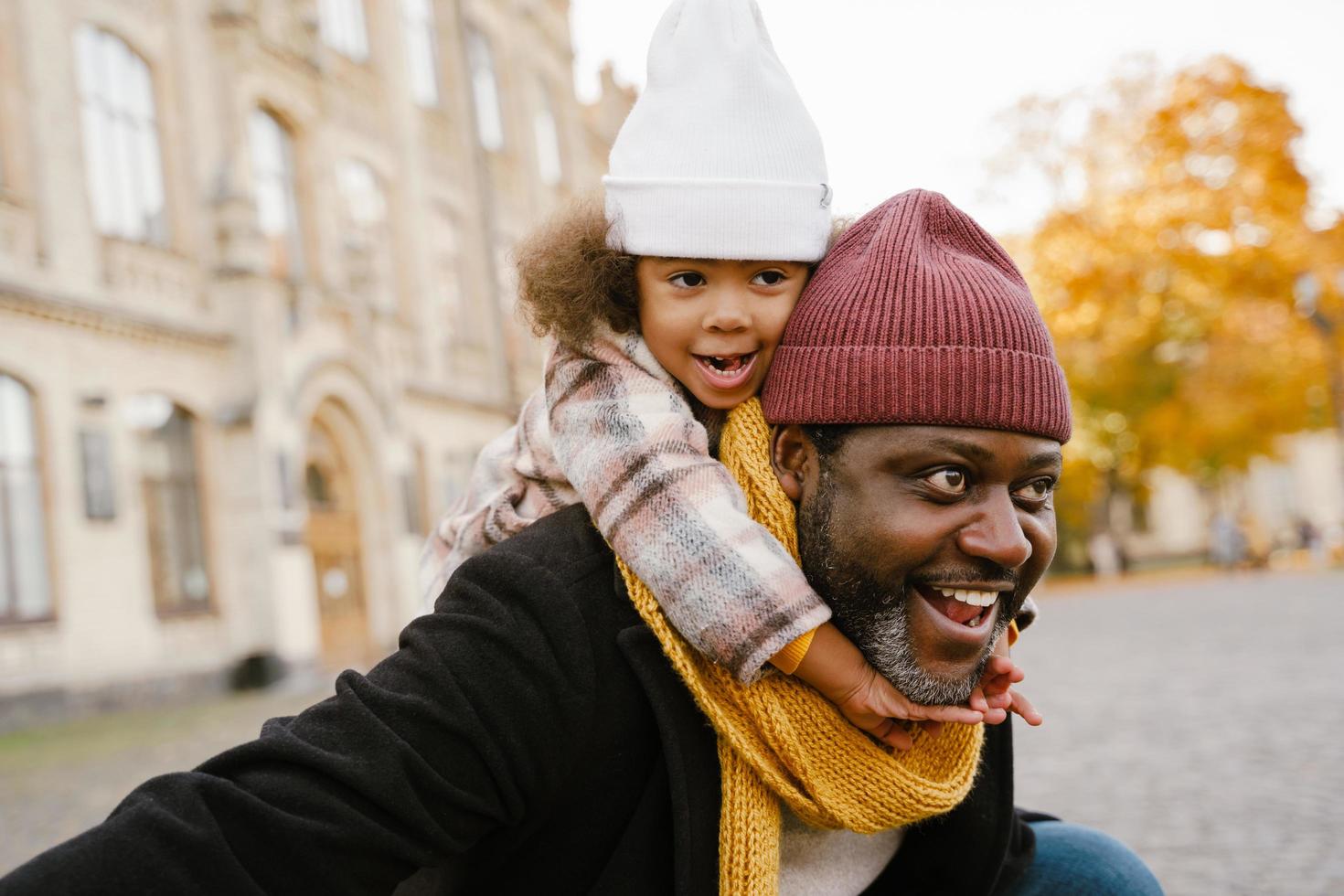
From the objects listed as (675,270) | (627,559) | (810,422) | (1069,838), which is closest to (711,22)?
(675,270)

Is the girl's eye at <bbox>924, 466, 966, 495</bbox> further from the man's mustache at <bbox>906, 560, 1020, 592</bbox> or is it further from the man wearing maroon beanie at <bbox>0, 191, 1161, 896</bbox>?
the man's mustache at <bbox>906, 560, 1020, 592</bbox>

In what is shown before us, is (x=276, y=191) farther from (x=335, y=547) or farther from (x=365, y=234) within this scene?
(x=335, y=547)

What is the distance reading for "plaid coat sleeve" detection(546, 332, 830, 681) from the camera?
5.92 feet

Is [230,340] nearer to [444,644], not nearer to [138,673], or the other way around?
[138,673]

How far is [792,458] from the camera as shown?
2033 millimetres

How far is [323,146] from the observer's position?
1941 cm

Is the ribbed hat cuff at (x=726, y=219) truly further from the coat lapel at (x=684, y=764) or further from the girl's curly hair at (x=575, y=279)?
the coat lapel at (x=684, y=764)

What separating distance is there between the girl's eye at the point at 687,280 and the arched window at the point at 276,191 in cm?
1614

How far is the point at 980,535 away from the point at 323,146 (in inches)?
750

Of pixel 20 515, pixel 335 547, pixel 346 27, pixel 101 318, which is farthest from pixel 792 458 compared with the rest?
pixel 346 27

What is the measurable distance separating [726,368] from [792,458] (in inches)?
10.1

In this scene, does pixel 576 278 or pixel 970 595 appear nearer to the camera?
pixel 970 595

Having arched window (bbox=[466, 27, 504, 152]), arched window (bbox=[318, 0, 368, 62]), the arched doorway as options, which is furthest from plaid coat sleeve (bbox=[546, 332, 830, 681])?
arched window (bbox=[466, 27, 504, 152])

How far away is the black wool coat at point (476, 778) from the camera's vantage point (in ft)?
4.74
